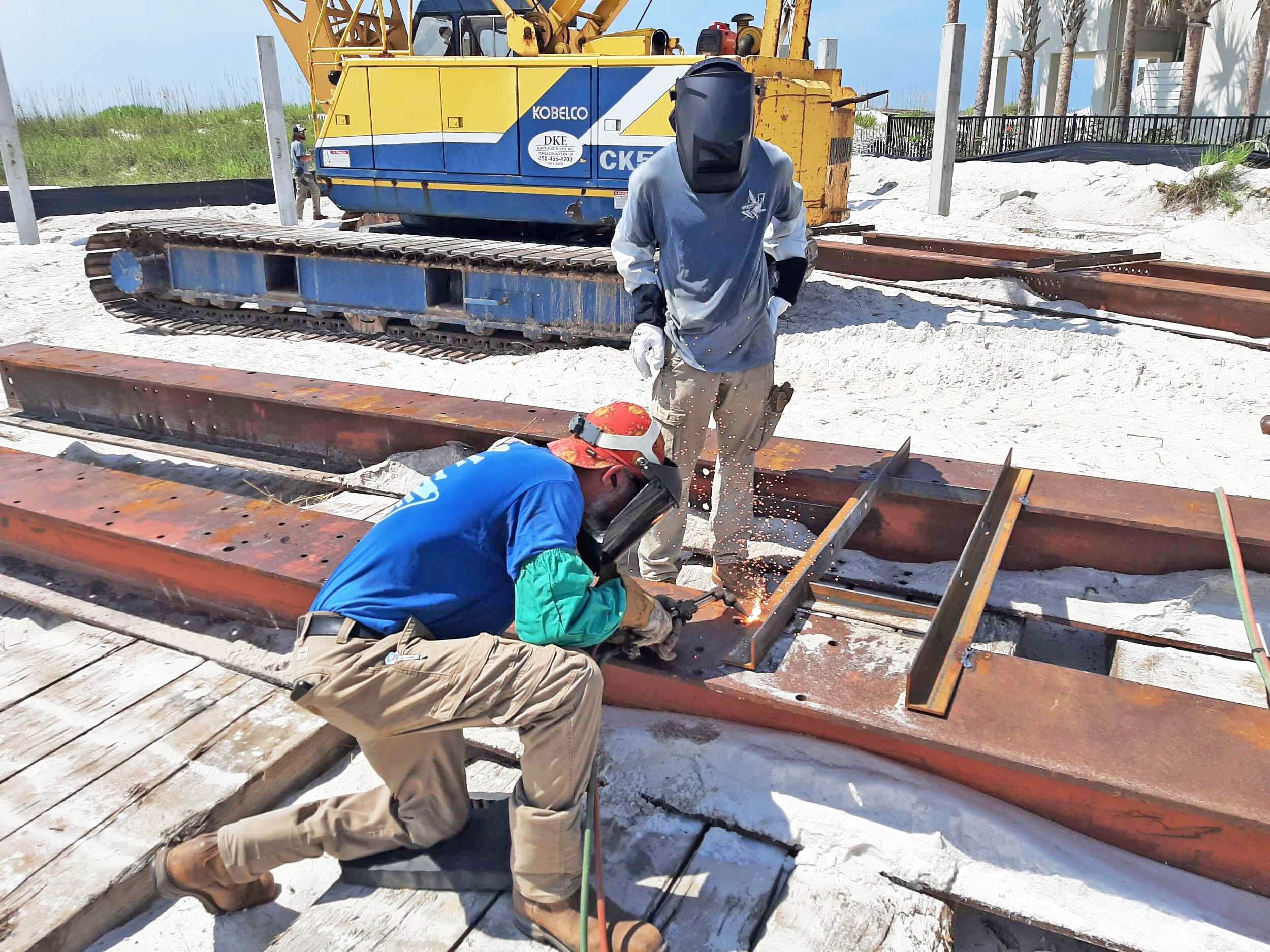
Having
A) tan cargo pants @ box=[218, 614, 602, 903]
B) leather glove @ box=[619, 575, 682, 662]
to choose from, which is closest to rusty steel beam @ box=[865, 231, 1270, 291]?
leather glove @ box=[619, 575, 682, 662]

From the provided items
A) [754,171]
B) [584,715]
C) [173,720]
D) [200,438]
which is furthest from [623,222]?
[200,438]

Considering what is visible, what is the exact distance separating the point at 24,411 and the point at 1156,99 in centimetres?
3316

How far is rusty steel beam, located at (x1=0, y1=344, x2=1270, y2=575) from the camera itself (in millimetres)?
3932

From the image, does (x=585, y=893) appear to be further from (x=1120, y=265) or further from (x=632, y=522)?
(x=1120, y=265)

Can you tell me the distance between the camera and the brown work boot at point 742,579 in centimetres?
385

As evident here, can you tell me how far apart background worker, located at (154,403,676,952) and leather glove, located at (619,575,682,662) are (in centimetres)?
35

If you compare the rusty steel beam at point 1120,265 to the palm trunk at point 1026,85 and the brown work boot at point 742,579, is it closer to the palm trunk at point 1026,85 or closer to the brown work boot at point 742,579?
the brown work boot at point 742,579

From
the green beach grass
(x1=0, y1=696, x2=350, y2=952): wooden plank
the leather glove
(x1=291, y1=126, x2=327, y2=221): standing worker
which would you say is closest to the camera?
(x1=0, y1=696, x2=350, y2=952): wooden plank

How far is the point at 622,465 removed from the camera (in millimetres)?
2588

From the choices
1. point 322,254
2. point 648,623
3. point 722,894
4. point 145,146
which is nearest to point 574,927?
point 722,894

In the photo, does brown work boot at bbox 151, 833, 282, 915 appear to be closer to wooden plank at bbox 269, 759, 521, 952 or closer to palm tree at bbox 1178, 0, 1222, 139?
wooden plank at bbox 269, 759, 521, 952

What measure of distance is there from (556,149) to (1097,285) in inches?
186

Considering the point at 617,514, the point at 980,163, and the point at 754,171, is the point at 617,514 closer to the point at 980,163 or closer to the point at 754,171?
the point at 754,171

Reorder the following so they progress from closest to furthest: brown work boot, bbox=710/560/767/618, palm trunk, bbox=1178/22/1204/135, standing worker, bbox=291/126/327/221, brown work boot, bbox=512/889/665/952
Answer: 1. brown work boot, bbox=512/889/665/952
2. brown work boot, bbox=710/560/767/618
3. standing worker, bbox=291/126/327/221
4. palm trunk, bbox=1178/22/1204/135
